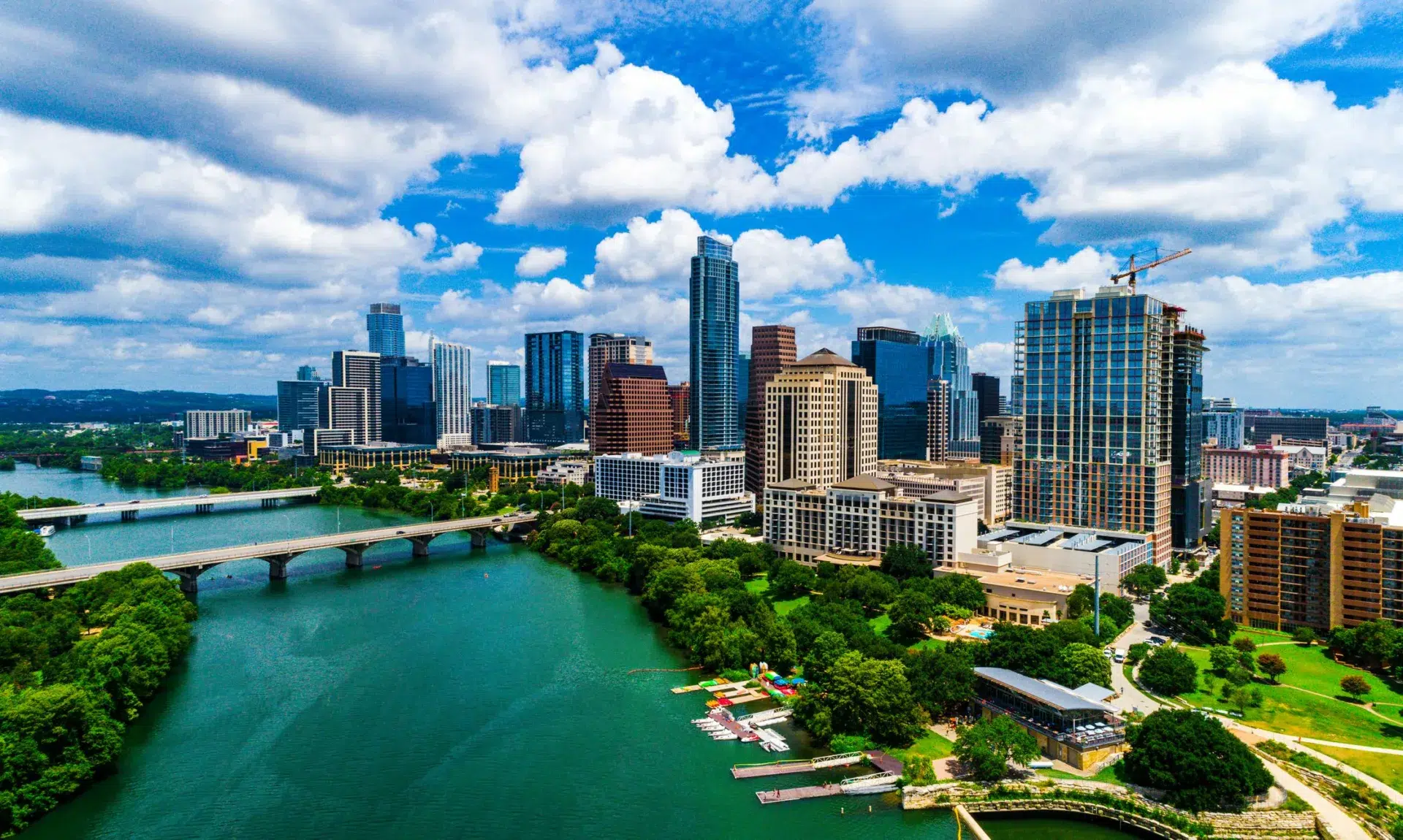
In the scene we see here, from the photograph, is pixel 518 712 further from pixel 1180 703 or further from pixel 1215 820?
pixel 1180 703

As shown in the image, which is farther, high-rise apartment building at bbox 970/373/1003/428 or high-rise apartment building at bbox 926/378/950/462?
high-rise apartment building at bbox 970/373/1003/428

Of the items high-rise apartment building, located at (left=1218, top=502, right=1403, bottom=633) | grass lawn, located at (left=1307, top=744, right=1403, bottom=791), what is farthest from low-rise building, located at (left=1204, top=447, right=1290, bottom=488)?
grass lawn, located at (left=1307, top=744, right=1403, bottom=791)

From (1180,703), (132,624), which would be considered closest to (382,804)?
(132,624)

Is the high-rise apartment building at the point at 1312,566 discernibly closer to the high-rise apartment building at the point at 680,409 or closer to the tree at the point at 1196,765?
the tree at the point at 1196,765

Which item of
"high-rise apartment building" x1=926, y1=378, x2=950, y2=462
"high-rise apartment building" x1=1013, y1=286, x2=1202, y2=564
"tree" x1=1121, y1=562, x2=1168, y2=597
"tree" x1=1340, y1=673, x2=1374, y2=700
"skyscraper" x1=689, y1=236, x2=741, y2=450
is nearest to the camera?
"tree" x1=1340, y1=673, x2=1374, y2=700

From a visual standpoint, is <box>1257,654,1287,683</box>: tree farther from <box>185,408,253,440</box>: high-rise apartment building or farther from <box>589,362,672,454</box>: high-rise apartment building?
<box>185,408,253,440</box>: high-rise apartment building

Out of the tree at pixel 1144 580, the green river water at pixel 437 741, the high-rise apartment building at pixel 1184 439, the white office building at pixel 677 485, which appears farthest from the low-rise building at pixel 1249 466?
the green river water at pixel 437 741

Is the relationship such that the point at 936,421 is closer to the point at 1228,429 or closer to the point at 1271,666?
the point at 1228,429
